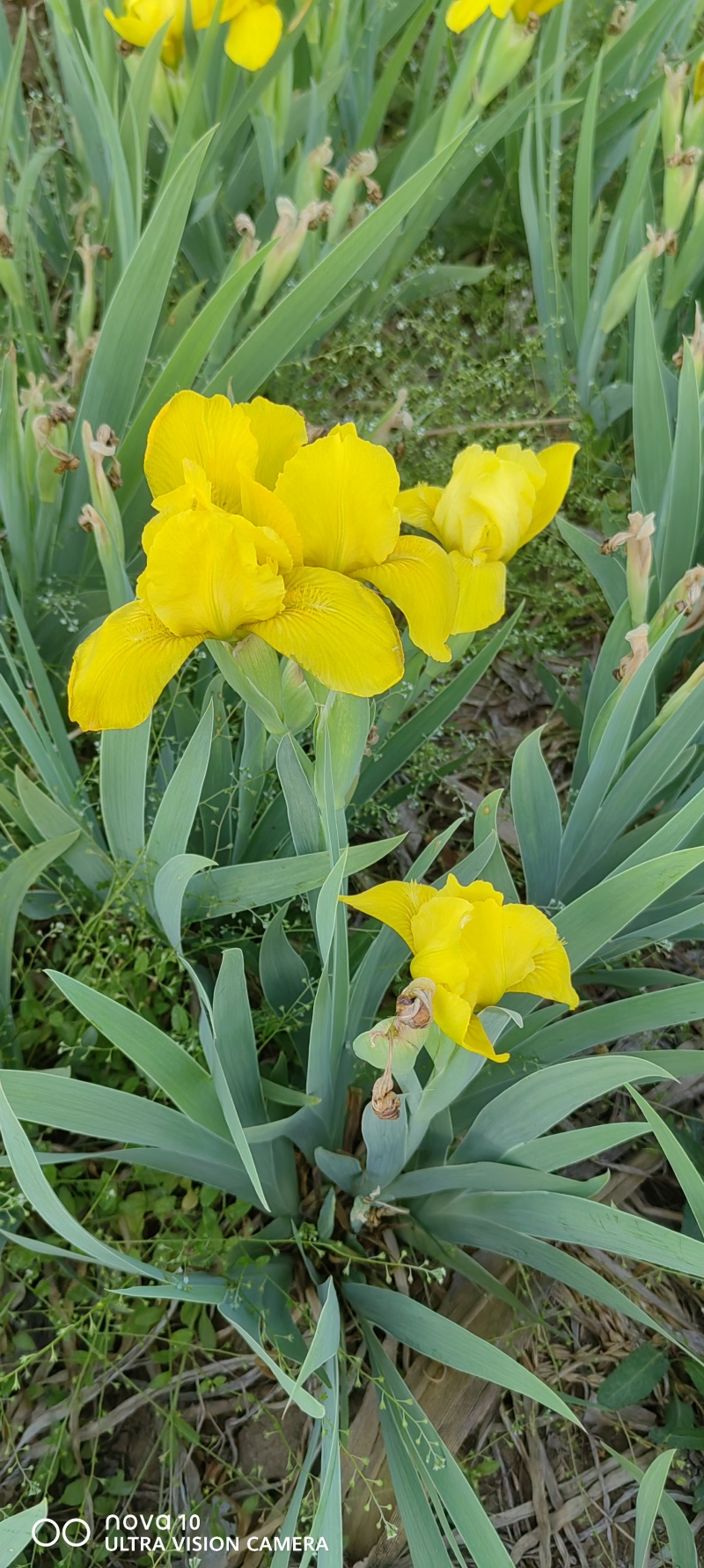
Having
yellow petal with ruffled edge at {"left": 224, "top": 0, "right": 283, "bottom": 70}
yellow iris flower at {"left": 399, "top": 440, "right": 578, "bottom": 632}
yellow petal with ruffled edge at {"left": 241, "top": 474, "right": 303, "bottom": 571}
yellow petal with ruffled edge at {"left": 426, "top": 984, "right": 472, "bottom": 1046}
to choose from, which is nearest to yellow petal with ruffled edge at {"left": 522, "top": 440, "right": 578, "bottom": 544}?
yellow iris flower at {"left": 399, "top": 440, "right": 578, "bottom": 632}

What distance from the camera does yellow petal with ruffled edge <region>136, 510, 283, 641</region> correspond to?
1.79 feet

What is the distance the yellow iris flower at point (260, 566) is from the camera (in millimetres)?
562

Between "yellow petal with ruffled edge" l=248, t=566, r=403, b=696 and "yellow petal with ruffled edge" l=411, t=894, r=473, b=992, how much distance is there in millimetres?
146

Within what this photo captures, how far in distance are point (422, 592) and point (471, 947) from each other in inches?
9.6

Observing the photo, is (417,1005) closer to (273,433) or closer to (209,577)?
(209,577)

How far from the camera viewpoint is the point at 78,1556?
82cm

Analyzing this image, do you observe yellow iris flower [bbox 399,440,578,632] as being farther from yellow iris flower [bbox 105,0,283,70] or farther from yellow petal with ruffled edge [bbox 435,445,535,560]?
yellow iris flower [bbox 105,0,283,70]

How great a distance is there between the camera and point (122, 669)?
1.99ft

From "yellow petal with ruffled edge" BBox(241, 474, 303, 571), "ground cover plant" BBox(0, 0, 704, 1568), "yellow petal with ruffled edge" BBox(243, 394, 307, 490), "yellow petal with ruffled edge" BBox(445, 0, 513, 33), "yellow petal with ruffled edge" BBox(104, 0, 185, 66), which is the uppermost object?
"yellow petal with ruffled edge" BBox(445, 0, 513, 33)

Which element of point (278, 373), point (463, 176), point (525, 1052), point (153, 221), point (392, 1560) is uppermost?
point (463, 176)

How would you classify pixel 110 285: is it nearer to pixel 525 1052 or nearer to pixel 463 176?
pixel 463 176

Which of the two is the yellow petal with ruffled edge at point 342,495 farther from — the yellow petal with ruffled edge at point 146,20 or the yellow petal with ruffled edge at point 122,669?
the yellow petal with ruffled edge at point 146,20

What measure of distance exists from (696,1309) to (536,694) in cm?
82

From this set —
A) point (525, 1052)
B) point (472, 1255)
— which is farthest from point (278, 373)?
point (472, 1255)
